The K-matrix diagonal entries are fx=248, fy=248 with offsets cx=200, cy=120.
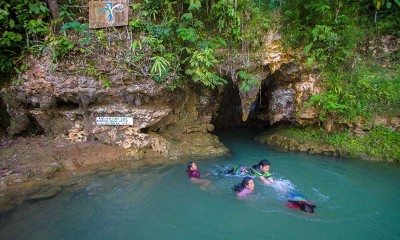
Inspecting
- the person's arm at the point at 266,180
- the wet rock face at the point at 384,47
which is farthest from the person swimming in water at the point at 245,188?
the wet rock face at the point at 384,47

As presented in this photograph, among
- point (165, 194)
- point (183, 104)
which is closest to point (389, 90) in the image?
point (183, 104)

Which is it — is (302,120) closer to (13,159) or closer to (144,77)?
(144,77)

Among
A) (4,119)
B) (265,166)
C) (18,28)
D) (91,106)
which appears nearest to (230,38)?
(265,166)

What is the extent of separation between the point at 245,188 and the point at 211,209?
1107 mm

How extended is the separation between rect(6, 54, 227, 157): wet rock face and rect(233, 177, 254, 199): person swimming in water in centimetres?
380

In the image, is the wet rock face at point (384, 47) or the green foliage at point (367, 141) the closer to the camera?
the green foliage at point (367, 141)

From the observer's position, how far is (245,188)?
253 inches

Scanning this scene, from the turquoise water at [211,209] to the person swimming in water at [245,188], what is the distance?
0.70 ft

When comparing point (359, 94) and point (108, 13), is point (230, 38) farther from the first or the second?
point (359, 94)

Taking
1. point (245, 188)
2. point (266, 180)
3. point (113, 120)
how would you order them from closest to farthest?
point (245, 188)
point (266, 180)
point (113, 120)

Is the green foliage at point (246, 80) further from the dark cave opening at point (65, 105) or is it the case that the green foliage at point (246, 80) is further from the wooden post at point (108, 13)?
the dark cave opening at point (65, 105)

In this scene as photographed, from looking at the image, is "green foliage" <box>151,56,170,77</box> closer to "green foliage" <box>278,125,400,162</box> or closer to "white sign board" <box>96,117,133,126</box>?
"white sign board" <box>96,117,133,126</box>

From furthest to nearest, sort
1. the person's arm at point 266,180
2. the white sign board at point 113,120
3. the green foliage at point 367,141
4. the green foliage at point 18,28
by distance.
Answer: the white sign board at point 113,120, the green foliage at point 367,141, the green foliage at point 18,28, the person's arm at point 266,180

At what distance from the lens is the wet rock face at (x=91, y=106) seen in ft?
28.3
